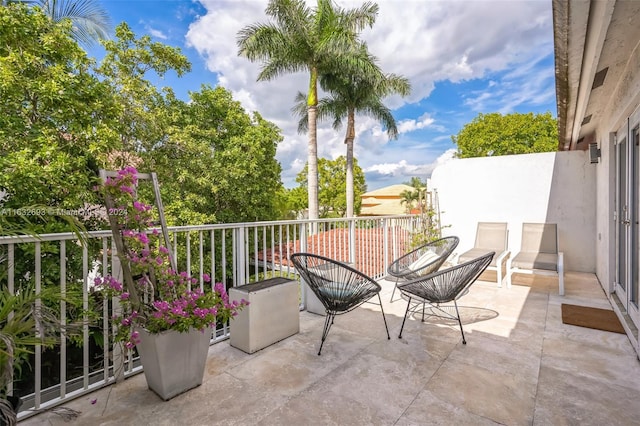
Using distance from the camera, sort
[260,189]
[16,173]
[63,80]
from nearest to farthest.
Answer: [16,173] < [63,80] < [260,189]

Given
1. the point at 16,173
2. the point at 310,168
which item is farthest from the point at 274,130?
the point at 16,173

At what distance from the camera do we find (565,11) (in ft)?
6.78

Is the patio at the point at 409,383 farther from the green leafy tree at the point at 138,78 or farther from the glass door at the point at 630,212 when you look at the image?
the green leafy tree at the point at 138,78

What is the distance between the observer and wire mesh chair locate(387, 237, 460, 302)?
11.6 feet

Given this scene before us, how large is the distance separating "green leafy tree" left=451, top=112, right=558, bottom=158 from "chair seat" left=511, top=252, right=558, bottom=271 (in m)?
20.0

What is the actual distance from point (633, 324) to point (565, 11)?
2857mm

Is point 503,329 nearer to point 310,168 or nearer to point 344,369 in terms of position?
point 344,369

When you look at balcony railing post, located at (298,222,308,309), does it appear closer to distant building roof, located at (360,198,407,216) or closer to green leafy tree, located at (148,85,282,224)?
green leafy tree, located at (148,85,282,224)

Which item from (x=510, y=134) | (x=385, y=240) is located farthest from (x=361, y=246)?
(x=510, y=134)

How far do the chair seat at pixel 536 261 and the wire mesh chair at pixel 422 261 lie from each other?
1.45 m

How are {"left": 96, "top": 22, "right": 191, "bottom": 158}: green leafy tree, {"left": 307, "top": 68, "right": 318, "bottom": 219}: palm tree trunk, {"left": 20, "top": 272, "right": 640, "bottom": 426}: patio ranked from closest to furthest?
{"left": 20, "top": 272, "right": 640, "bottom": 426}: patio → {"left": 96, "top": 22, "right": 191, "bottom": 158}: green leafy tree → {"left": 307, "top": 68, "right": 318, "bottom": 219}: palm tree trunk

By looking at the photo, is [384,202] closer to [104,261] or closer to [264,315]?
[264,315]

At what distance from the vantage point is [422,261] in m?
3.82

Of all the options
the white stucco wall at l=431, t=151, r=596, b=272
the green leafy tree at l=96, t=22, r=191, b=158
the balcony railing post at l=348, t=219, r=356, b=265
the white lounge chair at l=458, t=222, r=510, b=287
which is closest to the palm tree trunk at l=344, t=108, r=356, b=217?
the green leafy tree at l=96, t=22, r=191, b=158
